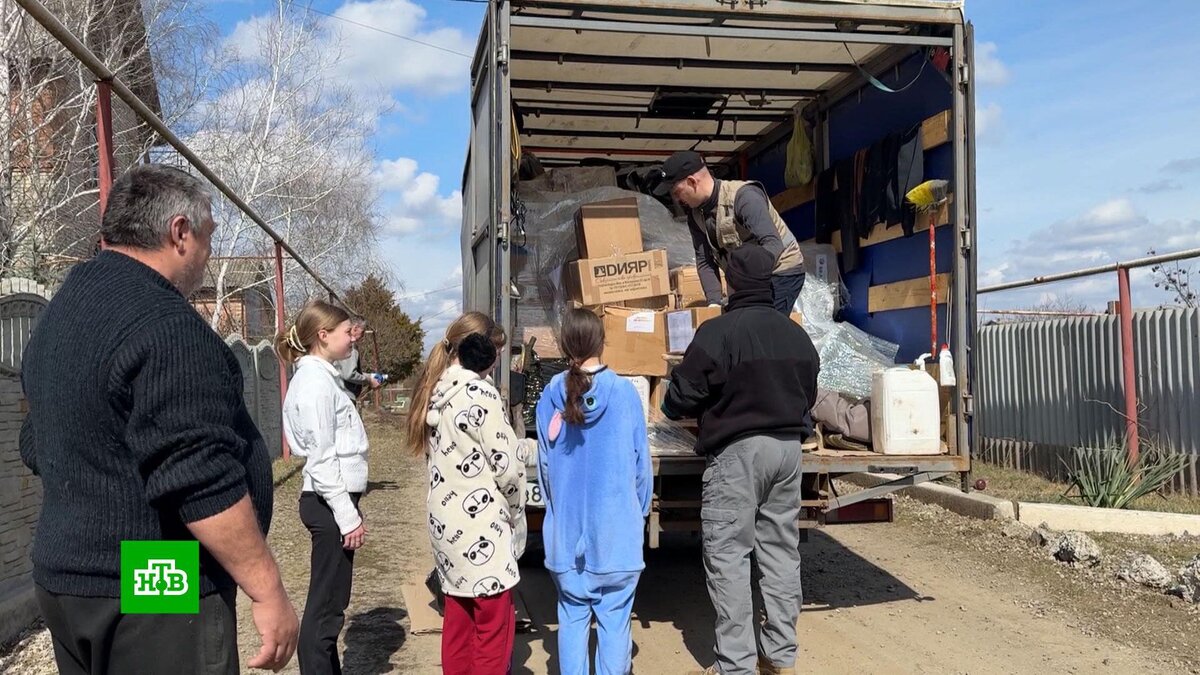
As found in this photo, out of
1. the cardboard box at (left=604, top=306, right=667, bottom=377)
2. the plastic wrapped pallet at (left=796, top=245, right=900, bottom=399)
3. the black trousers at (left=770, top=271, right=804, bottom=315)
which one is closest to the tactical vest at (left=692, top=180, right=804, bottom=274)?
the black trousers at (left=770, top=271, right=804, bottom=315)

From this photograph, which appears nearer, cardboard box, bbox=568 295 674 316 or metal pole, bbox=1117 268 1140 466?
cardboard box, bbox=568 295 674 316

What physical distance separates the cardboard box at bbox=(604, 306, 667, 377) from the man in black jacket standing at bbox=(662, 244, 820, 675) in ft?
3.81

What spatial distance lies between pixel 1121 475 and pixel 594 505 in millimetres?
5460

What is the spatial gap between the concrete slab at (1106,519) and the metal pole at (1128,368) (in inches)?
41.2

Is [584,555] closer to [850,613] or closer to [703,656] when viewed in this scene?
[703,656]

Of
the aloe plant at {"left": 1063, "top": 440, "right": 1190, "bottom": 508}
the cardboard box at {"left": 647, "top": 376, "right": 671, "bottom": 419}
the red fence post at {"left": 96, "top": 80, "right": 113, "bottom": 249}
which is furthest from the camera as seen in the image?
the aloe plant at {"left": 1063, "top": 440, "right": 1190, "bottom": 508}

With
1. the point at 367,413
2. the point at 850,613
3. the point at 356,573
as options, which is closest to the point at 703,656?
the point at 850,613

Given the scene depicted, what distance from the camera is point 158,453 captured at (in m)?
1.94

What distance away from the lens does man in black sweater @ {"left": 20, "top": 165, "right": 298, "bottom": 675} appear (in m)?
1.96

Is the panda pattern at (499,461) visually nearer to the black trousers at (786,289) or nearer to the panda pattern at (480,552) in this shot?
the panda pattern at (480,552)

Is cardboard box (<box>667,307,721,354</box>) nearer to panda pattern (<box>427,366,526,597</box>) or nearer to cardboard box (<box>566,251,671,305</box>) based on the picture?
cardboard box (<box>566,251,671,305</box>)

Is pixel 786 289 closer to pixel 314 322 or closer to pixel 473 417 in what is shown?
pixel 473 417

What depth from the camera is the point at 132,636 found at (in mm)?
2035

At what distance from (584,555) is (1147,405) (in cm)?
639
